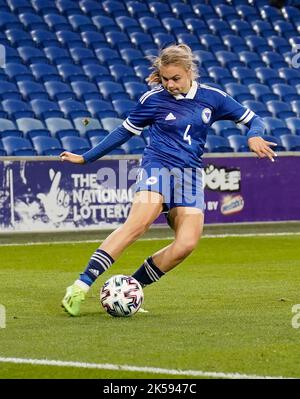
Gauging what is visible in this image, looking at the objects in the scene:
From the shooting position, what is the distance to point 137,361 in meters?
7.22

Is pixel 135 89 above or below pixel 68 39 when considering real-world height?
below

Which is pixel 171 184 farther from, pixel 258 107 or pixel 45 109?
pixel 258 107

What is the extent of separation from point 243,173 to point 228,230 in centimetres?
110

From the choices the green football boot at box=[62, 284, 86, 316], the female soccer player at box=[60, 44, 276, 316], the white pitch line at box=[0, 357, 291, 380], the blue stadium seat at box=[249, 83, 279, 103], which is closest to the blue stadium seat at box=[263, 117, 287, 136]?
the blue stadium seat at box=[249, 83, 279, 103]

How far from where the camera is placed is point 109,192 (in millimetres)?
19750

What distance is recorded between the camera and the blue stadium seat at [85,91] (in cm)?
2333

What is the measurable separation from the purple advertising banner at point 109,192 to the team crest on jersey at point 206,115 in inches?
377

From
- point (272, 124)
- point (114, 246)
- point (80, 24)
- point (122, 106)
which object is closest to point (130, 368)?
point (114, 246)

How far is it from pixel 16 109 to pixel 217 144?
157 inches

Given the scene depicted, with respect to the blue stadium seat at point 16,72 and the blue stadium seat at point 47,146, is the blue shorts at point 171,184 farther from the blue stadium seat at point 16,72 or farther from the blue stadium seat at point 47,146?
the blue stadium seat at point 16,72

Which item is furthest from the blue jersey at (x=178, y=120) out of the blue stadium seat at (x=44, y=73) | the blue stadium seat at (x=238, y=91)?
the blue stadium seat at (x=238, y=91)

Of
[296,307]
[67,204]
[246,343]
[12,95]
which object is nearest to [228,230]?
[67,204]

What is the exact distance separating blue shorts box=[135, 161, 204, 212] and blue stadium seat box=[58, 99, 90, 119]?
12759 mm

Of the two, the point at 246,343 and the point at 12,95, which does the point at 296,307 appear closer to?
the point at 246,343
